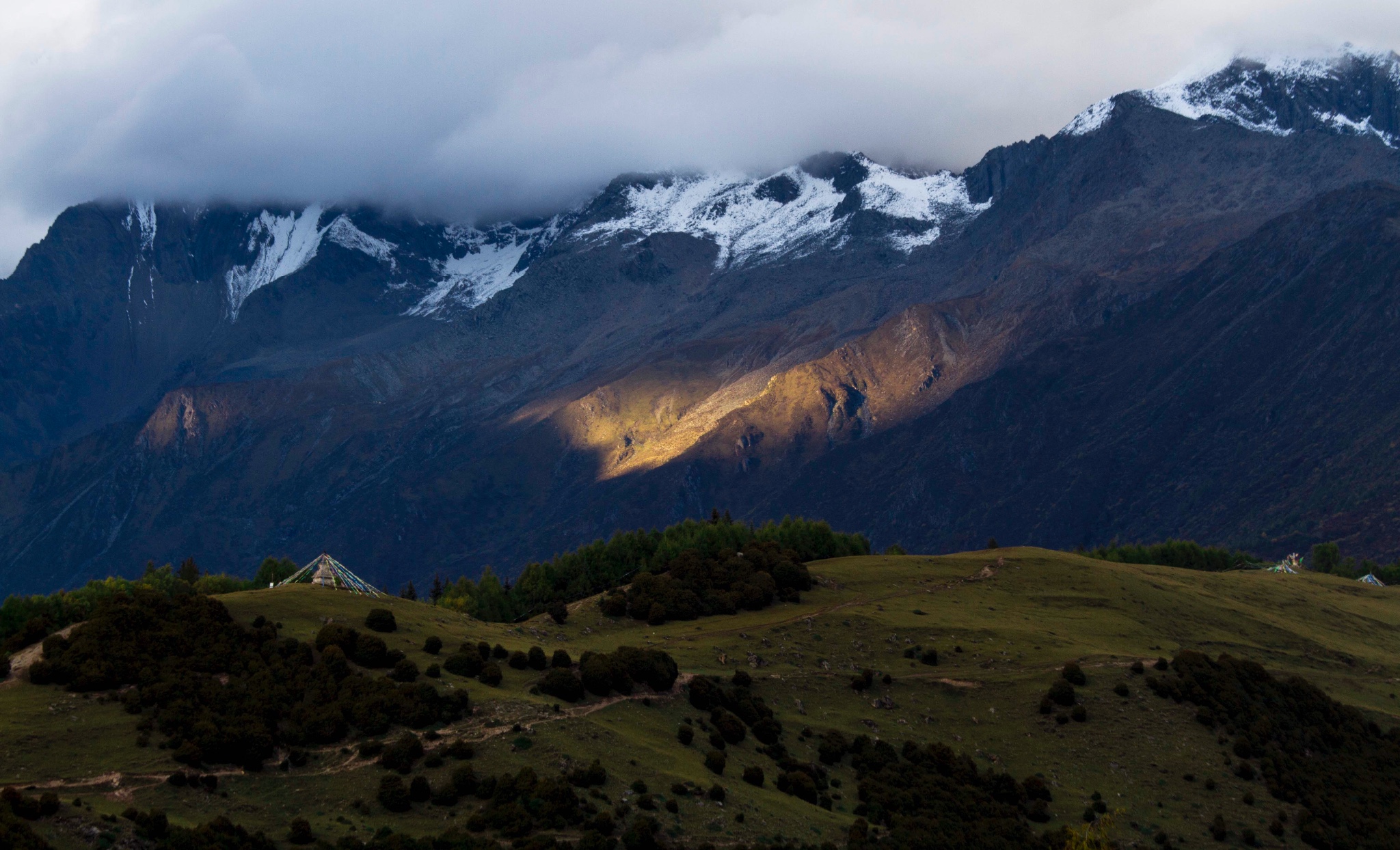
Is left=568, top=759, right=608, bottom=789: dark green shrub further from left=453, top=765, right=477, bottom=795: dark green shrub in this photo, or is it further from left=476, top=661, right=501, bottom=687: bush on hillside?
left=476, top=661, right=501, bottom=687: bush on hillside

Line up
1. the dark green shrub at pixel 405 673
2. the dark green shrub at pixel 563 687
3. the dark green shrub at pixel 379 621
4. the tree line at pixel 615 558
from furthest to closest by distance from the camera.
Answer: the tree line at pixel 615 558 < the dark green shrub at pixel 379 621 < the dark green shrub at pixel 563 687 < the dark green shrub at pixel 405 673

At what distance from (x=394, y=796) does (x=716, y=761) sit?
960 inches

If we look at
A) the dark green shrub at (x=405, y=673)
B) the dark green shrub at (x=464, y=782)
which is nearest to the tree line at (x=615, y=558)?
the dark green shrub at (x=405, y=673)

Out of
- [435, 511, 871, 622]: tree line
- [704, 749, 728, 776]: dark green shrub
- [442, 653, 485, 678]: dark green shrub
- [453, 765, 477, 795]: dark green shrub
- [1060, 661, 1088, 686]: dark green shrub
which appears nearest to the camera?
[453, 765, 477, 795]: dark green shrub

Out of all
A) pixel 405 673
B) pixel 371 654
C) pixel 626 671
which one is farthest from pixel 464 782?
pixel 626 671

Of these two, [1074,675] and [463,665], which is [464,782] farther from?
[1074,675]

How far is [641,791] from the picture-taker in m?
86.8

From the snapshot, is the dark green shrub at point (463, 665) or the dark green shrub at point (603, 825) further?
the dark green shrub at point (463, 665)

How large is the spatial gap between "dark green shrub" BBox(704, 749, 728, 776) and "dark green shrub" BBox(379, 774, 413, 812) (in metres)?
22.9

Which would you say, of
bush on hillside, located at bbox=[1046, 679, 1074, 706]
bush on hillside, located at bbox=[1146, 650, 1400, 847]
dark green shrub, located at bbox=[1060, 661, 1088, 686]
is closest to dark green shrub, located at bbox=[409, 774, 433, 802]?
bush on hillside, located at bbox=[1046, 679, 1074, 706]

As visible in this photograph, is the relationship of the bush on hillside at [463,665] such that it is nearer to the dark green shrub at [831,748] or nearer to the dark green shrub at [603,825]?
the dark green shrub at [603,825]

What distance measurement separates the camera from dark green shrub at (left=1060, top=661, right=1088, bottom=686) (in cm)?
12006

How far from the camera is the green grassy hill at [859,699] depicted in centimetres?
8069

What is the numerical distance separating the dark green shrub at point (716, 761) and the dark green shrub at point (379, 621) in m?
28.6
